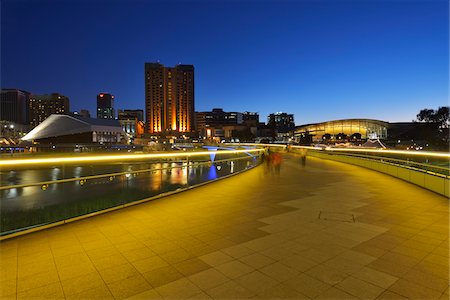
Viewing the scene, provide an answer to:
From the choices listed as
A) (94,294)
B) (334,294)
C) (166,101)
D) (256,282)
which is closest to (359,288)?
(334,294)

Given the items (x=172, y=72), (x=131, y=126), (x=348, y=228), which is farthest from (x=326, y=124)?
(x=348, y=228)

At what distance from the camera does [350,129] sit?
5153 inches

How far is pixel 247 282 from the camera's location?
362 cm

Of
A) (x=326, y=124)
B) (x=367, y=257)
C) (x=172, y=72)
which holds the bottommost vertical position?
(x=367, y=257)

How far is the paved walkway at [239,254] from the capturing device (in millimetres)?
3467

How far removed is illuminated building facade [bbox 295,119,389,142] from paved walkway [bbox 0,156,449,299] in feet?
340

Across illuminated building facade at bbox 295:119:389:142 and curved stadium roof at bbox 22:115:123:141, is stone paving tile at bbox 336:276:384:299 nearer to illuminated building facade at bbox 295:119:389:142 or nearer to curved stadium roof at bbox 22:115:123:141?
illuminated building facade at bbox 295:119:389:142

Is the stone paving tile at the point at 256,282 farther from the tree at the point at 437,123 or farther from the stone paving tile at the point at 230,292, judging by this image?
the tree at the point at 437,123

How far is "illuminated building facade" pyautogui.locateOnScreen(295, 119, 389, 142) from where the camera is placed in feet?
388

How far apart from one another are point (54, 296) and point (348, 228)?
5.02m

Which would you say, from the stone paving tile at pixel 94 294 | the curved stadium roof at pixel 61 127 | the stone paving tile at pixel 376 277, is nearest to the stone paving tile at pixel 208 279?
the stone paving tile at pixel 94 294

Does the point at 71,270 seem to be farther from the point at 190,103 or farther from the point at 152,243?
the point at 190,103

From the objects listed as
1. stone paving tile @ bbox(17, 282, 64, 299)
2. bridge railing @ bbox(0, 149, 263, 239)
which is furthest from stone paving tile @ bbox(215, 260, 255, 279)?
bridge railing @ bbox(0, 149, 263, 239)

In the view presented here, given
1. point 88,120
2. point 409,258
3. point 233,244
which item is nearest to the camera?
point 409,258
